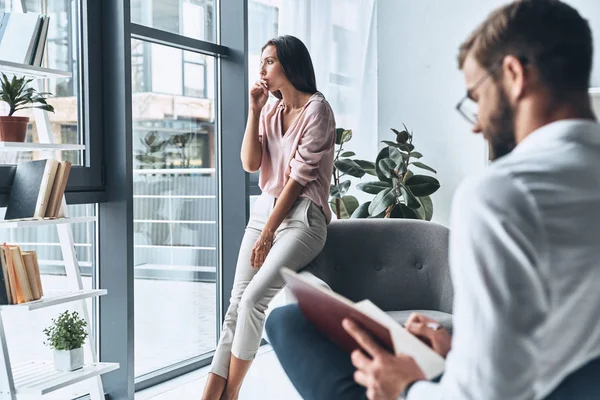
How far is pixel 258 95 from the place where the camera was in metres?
2.96

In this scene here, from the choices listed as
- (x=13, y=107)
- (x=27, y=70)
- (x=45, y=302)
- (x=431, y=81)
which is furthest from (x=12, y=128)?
(x=431, y=81)

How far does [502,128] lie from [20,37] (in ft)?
6.56

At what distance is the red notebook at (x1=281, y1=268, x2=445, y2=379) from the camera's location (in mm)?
1204

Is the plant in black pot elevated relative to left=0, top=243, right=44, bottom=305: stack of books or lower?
elevated

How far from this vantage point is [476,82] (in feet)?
3.71

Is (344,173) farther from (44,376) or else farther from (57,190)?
(44,376)

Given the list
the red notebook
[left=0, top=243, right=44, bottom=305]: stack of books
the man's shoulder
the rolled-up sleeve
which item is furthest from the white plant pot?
the man's shoulder

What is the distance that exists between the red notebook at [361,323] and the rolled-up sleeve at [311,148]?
4.43 ft

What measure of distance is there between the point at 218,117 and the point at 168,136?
1.48 ft

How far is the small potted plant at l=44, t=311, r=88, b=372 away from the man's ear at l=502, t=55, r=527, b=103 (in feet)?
6.90

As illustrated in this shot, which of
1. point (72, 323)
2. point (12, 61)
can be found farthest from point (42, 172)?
point (72, 323)

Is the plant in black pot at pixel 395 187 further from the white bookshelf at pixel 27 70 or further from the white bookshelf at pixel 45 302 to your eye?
the white bookshelf at pixel 27 70

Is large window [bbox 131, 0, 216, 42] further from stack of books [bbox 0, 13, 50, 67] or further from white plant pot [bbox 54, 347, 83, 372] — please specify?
white plant pot [bbox 54, 347, 83, 372]

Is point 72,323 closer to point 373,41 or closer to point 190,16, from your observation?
point 190,16
